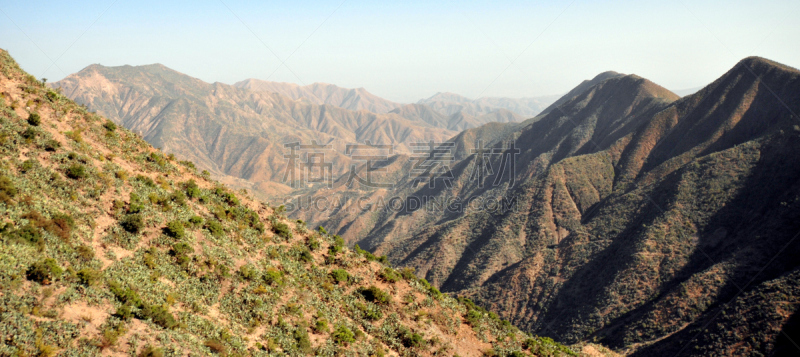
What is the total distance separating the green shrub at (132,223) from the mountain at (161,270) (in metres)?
0.07

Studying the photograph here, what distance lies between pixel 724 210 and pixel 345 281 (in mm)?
64557

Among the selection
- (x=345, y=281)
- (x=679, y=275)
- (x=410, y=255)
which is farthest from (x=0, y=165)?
(x=410, y=255)

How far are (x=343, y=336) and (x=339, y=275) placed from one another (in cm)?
565

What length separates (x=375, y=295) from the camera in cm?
2481

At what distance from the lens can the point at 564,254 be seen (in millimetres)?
70812

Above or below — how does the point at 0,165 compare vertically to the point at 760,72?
below

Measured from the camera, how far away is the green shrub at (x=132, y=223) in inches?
754

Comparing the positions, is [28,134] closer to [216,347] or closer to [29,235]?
[29,235]

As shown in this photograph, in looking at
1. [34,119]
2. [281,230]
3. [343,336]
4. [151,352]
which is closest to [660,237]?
[343,336]

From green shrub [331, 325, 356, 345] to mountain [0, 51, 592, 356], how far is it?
80 millimetres

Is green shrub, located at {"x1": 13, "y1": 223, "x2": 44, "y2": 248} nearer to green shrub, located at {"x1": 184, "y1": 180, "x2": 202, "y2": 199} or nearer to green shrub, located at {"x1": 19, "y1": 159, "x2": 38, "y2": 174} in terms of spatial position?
green shrub, located at {"x1": 19, "y1": 159, "x2": 38, "y2": 174}

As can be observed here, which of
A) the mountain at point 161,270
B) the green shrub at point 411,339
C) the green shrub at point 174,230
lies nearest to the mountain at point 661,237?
the mountain at point 161,270

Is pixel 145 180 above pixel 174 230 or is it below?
above

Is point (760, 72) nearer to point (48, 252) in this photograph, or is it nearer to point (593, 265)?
point (593, 265)
